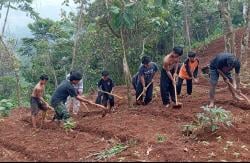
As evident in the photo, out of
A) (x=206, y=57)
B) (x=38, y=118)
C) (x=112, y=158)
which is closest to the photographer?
(x=112, y=158)

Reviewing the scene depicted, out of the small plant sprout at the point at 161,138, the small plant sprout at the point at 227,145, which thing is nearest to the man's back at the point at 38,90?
the small plant sprout at the point at 161,138

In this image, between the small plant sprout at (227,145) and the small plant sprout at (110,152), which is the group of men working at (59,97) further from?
the small plant sprout at (227,145)

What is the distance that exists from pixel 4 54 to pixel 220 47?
984cm

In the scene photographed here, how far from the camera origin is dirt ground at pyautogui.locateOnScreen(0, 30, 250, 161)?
713cm

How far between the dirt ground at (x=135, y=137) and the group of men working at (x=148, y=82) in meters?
0.34

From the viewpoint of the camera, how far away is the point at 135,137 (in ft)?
27.2

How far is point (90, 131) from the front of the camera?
9438 millimetres

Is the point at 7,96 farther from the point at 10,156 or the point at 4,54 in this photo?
the point at 10,156

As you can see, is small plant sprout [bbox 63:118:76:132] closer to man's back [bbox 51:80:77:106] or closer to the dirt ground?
the dirt ground

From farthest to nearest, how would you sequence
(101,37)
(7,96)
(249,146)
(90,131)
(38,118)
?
(7,96), (101,37), (38,118), (90,131), (249,146)

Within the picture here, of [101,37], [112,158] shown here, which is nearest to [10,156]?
[112,158]

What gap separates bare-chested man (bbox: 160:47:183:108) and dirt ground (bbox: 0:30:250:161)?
0.32 metres

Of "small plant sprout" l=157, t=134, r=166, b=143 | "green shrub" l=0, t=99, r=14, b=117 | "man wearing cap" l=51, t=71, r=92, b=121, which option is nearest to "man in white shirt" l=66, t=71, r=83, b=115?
"man wearing cap" l=51, t=71, r=92, b=121

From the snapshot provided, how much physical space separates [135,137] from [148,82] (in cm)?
342
